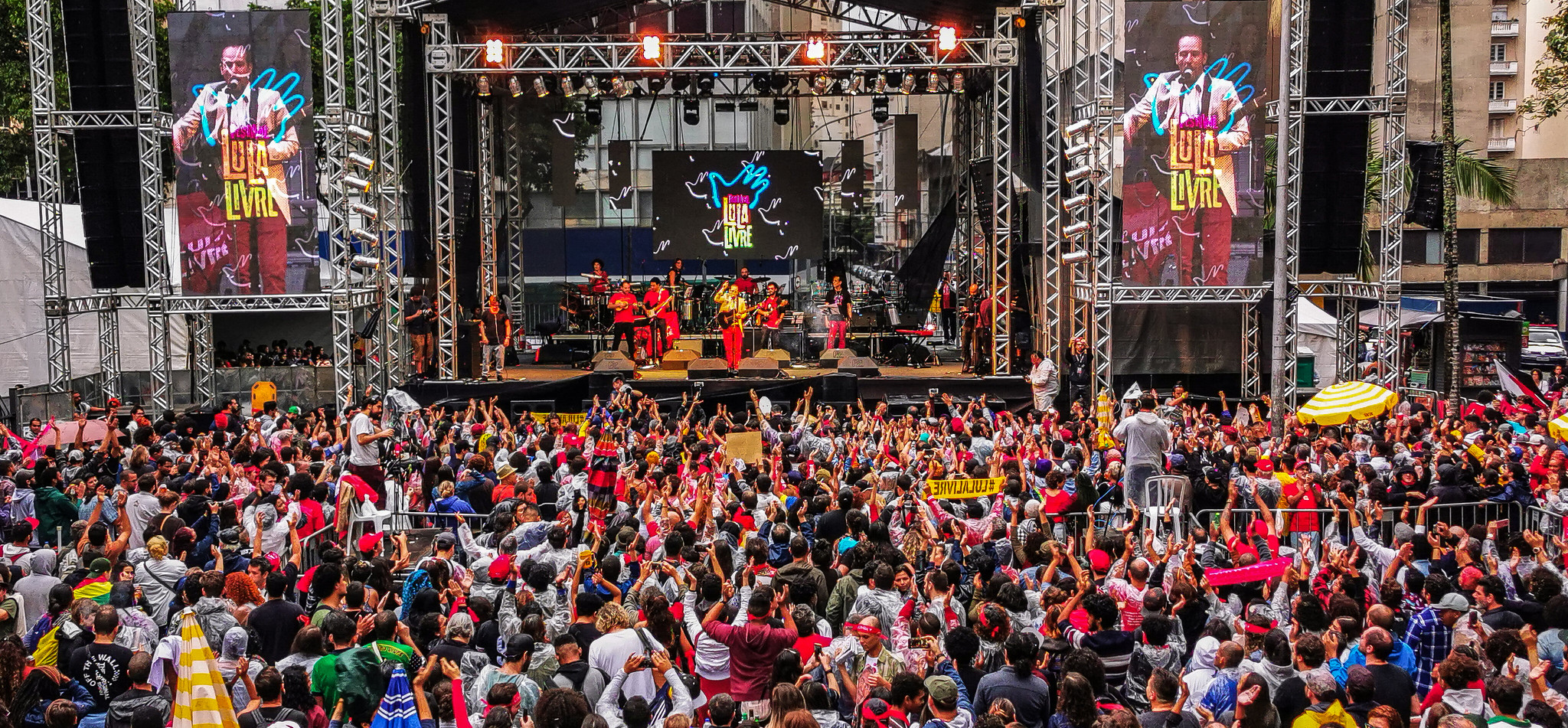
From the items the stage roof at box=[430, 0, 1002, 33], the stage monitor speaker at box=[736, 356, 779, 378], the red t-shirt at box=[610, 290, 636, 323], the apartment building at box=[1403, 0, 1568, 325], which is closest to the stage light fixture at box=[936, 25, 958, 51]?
the stage roof at box=[430, 0, 1002, 33]

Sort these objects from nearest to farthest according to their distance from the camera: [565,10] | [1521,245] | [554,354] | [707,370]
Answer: [707,370], [565,10], [554,354], [1521,245]

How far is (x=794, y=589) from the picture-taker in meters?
7.20

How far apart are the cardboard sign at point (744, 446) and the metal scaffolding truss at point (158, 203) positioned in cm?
962

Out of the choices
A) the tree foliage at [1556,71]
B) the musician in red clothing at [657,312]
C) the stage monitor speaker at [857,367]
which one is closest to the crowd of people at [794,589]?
the stage monitor speaker at [857,367]

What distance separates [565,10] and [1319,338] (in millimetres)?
14703

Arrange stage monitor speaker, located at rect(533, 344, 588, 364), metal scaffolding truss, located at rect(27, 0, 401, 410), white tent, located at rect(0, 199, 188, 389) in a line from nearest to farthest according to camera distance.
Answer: metal scaffolding truss, located at rect(27, 0, 401, 410) < white tent, located at rect(0, 199, 188, 389) < stage monitor speaker, located at rect(533, 344, 588, 364)

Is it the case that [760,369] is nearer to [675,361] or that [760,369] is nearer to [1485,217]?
[675,361]

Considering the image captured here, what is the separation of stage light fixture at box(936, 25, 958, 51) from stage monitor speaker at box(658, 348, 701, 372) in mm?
6538

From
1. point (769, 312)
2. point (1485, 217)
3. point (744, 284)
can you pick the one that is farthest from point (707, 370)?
point (1485, 217)

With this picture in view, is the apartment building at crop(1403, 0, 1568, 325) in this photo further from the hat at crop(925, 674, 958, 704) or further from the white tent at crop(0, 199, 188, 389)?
the hat at crop(925, 674, 958, 704)

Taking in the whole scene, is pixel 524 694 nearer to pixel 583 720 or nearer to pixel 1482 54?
pixel 583 720

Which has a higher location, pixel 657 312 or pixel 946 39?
pixel 946 39

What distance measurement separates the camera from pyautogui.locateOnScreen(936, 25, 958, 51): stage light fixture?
21.0 meters

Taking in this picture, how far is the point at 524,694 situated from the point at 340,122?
1524 cm
